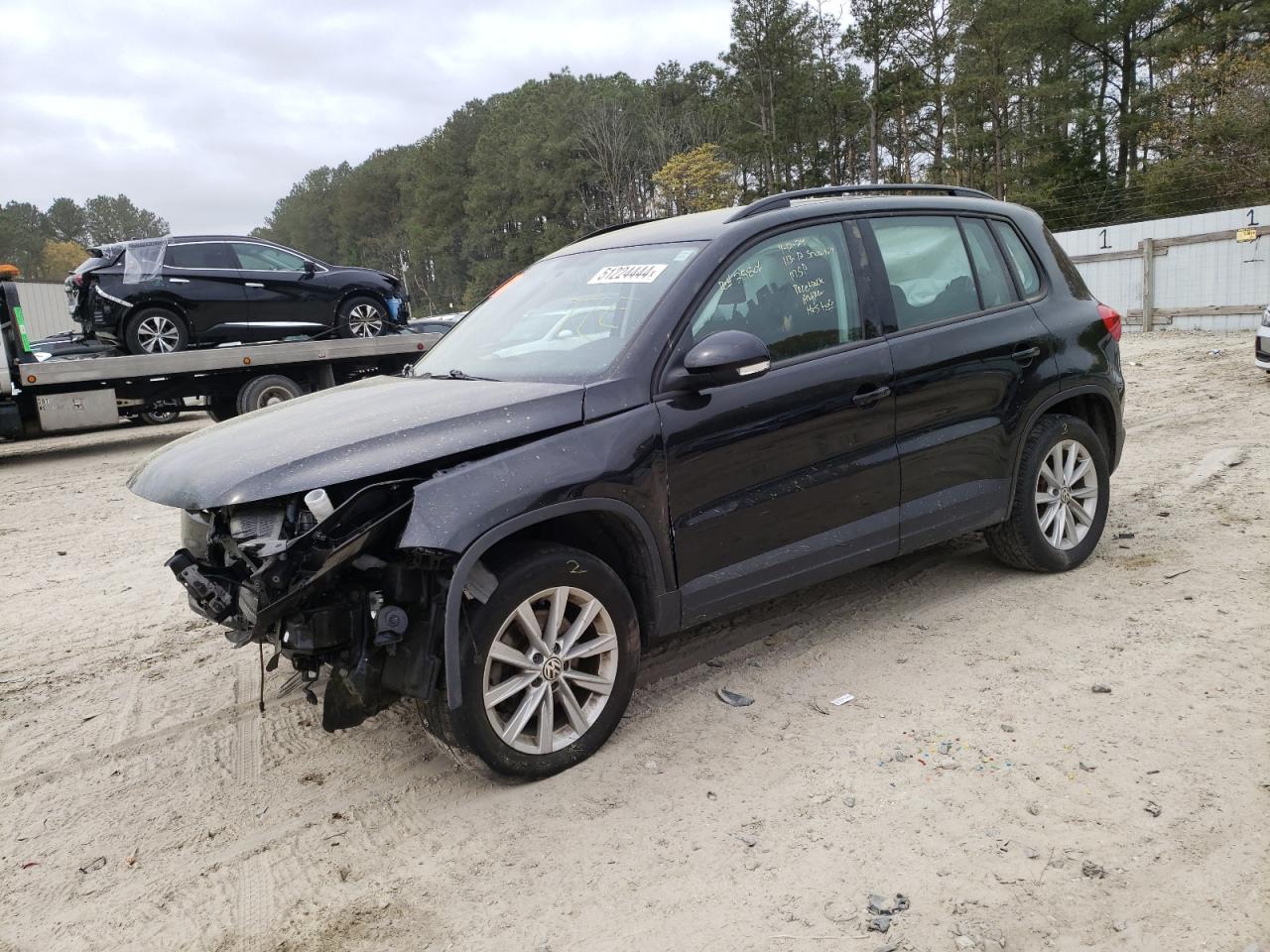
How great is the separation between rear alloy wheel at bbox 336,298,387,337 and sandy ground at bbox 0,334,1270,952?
925cm

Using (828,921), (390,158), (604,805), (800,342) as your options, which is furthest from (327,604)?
(390,158)

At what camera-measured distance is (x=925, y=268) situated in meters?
4.36

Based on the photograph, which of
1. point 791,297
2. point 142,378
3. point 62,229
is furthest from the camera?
point 62,229

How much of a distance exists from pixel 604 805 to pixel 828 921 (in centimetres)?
87

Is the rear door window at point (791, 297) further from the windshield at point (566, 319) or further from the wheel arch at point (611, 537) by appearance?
the wheel arch at point (611, 537)

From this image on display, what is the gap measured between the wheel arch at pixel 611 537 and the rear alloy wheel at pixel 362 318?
37.0 feet

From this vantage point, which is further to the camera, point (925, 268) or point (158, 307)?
point (158, 307)

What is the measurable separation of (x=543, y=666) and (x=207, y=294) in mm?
11184

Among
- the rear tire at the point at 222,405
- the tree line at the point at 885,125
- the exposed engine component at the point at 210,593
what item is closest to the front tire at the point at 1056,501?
the exposed engine component at the point at 210,593

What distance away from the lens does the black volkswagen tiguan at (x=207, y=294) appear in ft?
38.9

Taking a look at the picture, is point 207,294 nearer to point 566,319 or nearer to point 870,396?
point 566,319

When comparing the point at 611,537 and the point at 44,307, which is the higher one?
the point at 44,307

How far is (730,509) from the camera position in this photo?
11.8 feet

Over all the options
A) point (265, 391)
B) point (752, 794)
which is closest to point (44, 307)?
point (265, 391)
